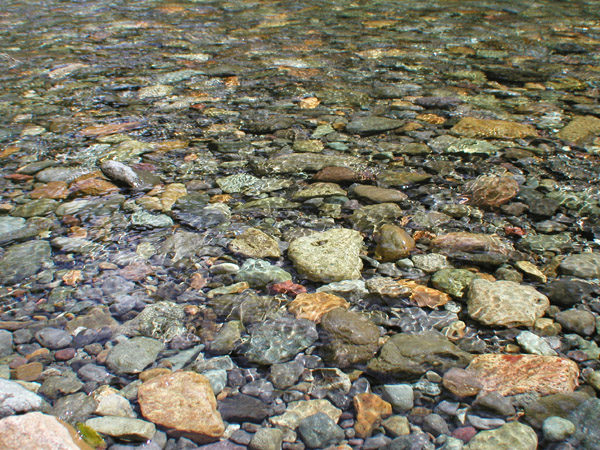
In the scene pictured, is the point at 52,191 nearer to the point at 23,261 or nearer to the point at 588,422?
the point at 23,261

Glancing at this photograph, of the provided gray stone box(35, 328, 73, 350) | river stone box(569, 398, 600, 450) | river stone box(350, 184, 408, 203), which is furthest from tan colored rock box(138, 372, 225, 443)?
river stone box(350, 184, 408, 203)

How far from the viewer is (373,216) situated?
277cm

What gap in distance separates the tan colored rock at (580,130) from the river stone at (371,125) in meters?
1.17

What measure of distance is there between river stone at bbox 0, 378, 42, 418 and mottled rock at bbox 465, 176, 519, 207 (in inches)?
91.9

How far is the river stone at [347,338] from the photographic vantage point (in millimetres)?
1854

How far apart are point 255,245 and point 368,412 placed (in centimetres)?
108

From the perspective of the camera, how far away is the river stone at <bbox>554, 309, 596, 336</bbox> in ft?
6.53

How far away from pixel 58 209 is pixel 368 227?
1.71 meters

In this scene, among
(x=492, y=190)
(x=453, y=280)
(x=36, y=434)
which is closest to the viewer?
(x=36, y=434)

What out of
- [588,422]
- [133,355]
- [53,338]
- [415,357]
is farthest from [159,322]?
[588,422]

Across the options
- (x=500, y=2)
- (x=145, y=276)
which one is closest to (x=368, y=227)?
(x=145, y=276)

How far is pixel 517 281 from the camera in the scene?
7.55 ft

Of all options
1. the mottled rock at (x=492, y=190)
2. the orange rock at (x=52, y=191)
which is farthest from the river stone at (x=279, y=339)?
the orange rock at (x=52, y=191)

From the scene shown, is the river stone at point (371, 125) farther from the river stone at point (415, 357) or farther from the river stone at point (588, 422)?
the river stone at point (588, 422)
